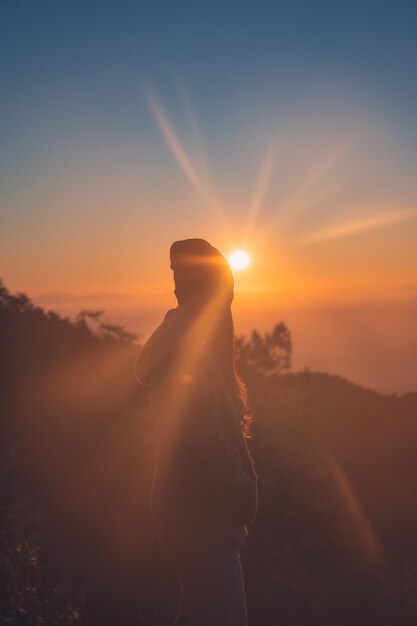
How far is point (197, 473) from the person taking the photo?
303 centimetres

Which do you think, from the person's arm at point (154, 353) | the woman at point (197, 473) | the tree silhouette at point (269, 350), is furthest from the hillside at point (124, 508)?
the tree silhouette at point (269, 350)

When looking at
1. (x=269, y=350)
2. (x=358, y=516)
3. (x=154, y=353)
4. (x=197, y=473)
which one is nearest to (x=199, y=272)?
(x=154, y=353)

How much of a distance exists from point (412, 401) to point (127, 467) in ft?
56.7

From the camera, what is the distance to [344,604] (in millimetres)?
7582

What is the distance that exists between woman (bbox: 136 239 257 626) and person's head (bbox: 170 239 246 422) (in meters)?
0.09

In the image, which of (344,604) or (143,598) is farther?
A: (344,604)

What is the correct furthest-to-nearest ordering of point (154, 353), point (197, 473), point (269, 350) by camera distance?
point (269, 350) → point (154, 353) → point (197, 473)

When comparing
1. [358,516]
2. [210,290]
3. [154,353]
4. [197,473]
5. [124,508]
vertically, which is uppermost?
[210,290]

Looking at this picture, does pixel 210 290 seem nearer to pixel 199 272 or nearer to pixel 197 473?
pixel 199 272

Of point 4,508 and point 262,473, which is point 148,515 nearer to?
point 4,508

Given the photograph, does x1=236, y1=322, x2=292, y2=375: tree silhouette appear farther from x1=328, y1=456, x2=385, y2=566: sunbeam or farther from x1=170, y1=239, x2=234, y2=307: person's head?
x1=170, y1=239, x2=234, y2=307: person's head

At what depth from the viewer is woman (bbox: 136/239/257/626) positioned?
304cm

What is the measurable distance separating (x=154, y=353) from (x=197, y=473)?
23.8 inches

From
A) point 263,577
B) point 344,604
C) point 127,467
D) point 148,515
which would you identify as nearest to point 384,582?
point 344,604
